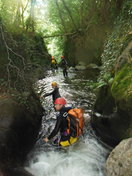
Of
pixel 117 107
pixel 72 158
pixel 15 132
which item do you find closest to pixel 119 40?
pixel 117 107

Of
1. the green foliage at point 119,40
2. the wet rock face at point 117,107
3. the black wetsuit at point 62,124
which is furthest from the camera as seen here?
the green foliage at point 119,40

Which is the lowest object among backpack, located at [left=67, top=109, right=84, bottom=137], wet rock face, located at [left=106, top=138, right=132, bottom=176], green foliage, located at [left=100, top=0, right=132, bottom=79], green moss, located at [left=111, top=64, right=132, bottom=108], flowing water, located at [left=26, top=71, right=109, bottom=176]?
flowing water, located at [left=26, top=71, right=109, bottom=176]

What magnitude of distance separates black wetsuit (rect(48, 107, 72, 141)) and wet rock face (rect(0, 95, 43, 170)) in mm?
942

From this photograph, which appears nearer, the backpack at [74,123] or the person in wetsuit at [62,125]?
the person in wetsuit at [62,125]

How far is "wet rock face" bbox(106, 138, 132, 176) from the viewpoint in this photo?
3377mm

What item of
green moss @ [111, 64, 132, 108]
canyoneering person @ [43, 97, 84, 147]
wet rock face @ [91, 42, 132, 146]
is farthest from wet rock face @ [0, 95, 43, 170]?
green moss @ [111, 64, 132, 108]

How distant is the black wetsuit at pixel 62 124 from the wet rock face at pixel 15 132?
0.94 m

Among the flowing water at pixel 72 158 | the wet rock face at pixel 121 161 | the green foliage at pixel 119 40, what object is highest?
the green foliage at pixel 119 40

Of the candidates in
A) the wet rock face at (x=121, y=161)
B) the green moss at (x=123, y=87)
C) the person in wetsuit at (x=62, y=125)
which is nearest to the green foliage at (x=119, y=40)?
the green moss at (x=123, y=87)

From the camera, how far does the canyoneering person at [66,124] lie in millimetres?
4820

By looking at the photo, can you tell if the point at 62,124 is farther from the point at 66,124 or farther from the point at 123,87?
the point at 123,87

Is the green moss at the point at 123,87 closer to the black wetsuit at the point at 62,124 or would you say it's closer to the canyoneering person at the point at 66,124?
the canyoneering person at the point at 66,124

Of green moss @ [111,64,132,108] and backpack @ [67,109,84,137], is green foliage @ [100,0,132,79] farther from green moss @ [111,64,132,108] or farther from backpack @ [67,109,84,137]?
backpack @ [67,109,84,137]

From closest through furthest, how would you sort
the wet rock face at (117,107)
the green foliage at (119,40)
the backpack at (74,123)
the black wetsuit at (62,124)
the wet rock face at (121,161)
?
1. the wet rock face at (121,161)
2. the wet rock face at (117,107)
3. the black wetsuit at (62,124)
4. the backpack at (74,123)
5. the green foliage at (119,40)
